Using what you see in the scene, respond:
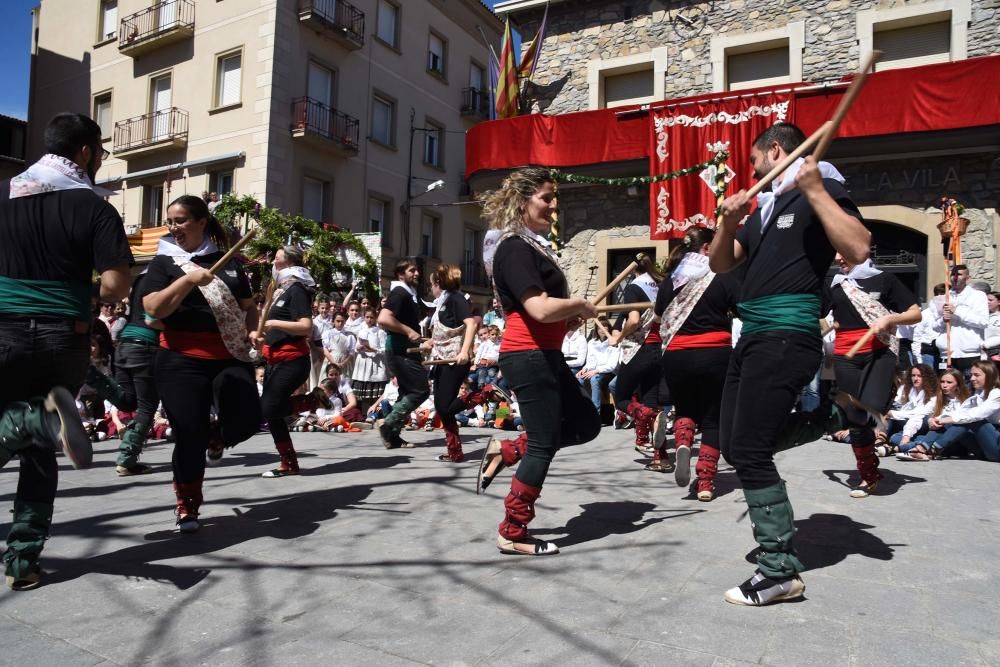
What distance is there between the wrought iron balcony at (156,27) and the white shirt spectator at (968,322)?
2173 centimetres

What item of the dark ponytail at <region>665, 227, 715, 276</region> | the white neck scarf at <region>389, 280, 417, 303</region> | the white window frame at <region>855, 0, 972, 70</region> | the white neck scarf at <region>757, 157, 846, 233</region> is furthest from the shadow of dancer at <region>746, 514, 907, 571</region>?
the white window frame at <region>855, 0, 972, 70</region>

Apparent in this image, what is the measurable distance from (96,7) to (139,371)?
953 inches

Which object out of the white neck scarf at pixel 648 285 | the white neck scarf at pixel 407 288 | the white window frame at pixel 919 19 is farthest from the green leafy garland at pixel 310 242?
the white window frame at pixel 919 19

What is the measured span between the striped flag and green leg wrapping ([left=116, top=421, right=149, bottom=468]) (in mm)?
13462

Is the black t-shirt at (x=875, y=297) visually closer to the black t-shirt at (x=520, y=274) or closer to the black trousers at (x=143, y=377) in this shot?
the black t-shirt at (x=520, y=274)

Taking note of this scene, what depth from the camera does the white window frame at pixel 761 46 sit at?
591 inches

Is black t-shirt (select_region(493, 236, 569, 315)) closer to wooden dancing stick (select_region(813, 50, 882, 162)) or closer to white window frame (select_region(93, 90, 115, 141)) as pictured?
wooden dancing stick (select_region(813, 50, 882, 162))

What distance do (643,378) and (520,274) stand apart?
3.56m

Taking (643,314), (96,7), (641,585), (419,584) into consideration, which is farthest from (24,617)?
(96,7)

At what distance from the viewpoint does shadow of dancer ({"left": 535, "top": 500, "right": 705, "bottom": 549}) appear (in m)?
4.20

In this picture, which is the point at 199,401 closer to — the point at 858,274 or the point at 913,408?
the point at 858,274

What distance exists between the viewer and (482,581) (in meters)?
3.34

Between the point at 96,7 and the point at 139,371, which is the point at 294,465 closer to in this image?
the point at 139,371

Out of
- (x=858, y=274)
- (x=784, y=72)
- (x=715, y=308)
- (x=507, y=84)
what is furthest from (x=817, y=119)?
(x=715, y=308)
